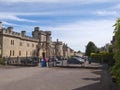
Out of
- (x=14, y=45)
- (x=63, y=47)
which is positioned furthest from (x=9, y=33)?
(x=63, y=47)

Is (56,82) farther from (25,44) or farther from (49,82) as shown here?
(25,44)

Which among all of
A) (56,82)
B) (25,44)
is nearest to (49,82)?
(56,82)

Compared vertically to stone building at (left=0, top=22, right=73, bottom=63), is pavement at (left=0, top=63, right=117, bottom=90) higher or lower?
lower

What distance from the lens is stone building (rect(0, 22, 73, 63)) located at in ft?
271

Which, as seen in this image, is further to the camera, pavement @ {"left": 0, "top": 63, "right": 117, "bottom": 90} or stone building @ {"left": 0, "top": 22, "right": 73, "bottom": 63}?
stone building @ {"left": 0, "top": 22, "right": 73, "bottom": 63}

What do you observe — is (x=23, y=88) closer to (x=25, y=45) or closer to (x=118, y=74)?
(x=118, y=74)

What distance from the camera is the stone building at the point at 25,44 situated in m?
82.7

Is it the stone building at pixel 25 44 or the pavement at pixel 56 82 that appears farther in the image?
the stone building at pixel 25 44

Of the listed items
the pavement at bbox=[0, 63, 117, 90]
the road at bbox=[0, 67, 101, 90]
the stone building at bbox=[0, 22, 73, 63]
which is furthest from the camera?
the stone building at bbox=[0, 22, 73, 63]

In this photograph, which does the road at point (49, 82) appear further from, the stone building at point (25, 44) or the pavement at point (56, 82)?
the stone building at point (25, 44)

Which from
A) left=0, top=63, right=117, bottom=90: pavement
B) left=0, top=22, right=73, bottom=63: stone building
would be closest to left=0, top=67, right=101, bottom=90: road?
left=0, top=63, right=117, bottom=90: pavement

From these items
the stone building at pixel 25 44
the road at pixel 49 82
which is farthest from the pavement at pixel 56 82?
the stone building at pixel 25 44

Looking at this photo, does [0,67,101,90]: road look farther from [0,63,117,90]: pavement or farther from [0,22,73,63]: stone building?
[0,22,73,63]: stone building

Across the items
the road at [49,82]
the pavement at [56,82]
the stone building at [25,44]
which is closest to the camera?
the pavement at [56,82]
